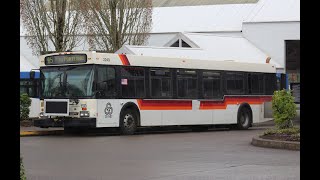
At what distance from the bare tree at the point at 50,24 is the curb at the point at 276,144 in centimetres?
1947

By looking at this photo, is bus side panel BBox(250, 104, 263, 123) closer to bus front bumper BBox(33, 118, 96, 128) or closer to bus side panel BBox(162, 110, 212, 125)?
bus side panel BBox(162, 110, 212, 125)

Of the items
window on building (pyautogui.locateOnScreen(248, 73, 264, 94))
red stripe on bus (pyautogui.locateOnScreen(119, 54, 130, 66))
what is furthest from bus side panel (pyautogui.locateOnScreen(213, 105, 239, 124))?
red stripe on bus (pyautogui.locateOnScreen(119, 54, 130, 66))

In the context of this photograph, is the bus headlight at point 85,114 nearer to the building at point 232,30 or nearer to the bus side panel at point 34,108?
the bus side panel at point 34,108

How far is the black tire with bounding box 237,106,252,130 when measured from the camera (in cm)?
3041

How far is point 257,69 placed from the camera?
3147cm

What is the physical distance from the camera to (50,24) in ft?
129

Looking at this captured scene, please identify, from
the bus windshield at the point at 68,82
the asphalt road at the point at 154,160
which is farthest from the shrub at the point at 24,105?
the asphalt road at the point at 154,160

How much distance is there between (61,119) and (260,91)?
34.6ft

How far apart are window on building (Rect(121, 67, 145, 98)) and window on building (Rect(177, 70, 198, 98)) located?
206cm

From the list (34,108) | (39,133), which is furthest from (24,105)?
(39,133)

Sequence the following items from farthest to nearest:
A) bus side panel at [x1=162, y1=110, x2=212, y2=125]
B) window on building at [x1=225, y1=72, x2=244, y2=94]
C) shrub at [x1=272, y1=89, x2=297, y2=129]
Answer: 1. window on building at [x1=225, y1=72, x2=244, y2=94]
2. bus side panel at [x1=162, y1=110, x2=212, y2=125]
3. shrub at [x1=272, y1=89, x2=297, y2=129]
